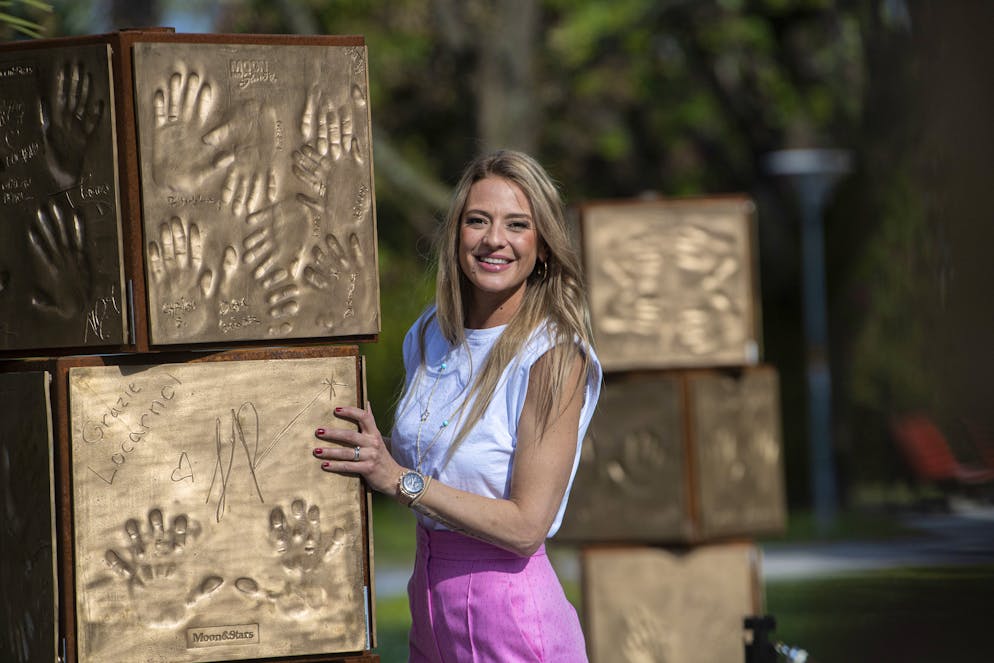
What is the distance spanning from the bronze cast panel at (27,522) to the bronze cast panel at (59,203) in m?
0.13

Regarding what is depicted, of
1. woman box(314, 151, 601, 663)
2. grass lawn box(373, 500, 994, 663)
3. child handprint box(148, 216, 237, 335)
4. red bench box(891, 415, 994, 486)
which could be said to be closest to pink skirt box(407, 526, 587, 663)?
woman box(314, 151, 601, 663)

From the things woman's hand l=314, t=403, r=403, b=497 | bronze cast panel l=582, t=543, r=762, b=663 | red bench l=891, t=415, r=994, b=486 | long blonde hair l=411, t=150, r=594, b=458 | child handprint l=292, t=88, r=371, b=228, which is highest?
child handprint l=292, t=88, r=371, b=228

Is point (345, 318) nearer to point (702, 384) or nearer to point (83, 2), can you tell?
point (702, 384)

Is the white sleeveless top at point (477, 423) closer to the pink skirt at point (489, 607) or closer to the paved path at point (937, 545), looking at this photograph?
the pink skirt at point (489, 607)

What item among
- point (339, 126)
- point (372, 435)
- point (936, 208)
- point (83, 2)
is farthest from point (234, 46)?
point (83, 2)

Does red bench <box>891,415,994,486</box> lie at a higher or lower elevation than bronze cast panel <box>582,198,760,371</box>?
lower

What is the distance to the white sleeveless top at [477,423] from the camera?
3.35 m

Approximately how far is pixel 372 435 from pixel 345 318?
0.25 meters

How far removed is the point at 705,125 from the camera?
1903 cm

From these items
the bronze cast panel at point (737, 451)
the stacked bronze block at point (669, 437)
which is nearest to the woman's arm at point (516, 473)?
the stacked bronze block at point (669, 437)

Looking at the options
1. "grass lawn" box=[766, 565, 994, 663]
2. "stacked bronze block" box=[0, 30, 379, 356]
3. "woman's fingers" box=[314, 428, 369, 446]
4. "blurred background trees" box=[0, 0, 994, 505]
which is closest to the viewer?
"stacked bronze block" box=[0, 30, 379, 356]

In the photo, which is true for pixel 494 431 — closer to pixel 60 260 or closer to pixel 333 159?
pixel 333 159

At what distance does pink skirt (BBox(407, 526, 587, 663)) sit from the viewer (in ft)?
11.0
